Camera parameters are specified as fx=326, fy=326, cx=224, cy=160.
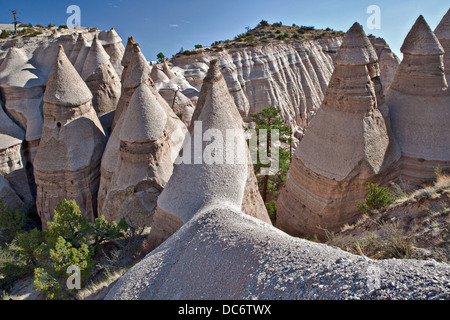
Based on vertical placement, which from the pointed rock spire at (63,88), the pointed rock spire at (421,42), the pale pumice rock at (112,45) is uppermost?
the pale pumice rock at (112,45)

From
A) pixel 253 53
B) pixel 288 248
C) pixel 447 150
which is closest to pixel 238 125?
pixel 288 248

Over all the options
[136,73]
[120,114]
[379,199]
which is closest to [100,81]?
[120,114]

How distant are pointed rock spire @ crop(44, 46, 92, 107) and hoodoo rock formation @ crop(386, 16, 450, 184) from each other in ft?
35.2

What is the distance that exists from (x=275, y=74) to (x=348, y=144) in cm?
2191

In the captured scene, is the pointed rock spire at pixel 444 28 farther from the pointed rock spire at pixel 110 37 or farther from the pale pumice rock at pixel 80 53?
the pointed rock spire at pixel 110 37

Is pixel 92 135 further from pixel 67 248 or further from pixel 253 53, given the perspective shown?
pixel 253 53

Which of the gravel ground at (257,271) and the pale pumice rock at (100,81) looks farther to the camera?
the pale pumice rock at (100,81)

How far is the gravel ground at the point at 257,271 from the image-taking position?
315 centimetres

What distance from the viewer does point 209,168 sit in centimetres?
673

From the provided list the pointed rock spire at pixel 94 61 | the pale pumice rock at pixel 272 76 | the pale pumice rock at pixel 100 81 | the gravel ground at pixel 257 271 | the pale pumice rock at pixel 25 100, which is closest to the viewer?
the gravel ground at pixel 257 271

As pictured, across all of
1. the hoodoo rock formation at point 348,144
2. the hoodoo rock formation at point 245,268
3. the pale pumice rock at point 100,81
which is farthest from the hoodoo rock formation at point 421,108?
the pale pumice rock at point 100,81

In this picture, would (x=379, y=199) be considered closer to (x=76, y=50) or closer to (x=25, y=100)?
(x=25, y=100)

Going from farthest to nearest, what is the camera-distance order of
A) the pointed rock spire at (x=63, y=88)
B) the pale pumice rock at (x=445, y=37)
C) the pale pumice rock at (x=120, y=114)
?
the pale pumice rock at (x=445, y=37) → the pointed rock spire at (x=63, y=88) → the pale pumice rock at (x=120, y=114)

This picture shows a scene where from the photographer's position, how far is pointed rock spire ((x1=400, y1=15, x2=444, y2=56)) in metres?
10.2
